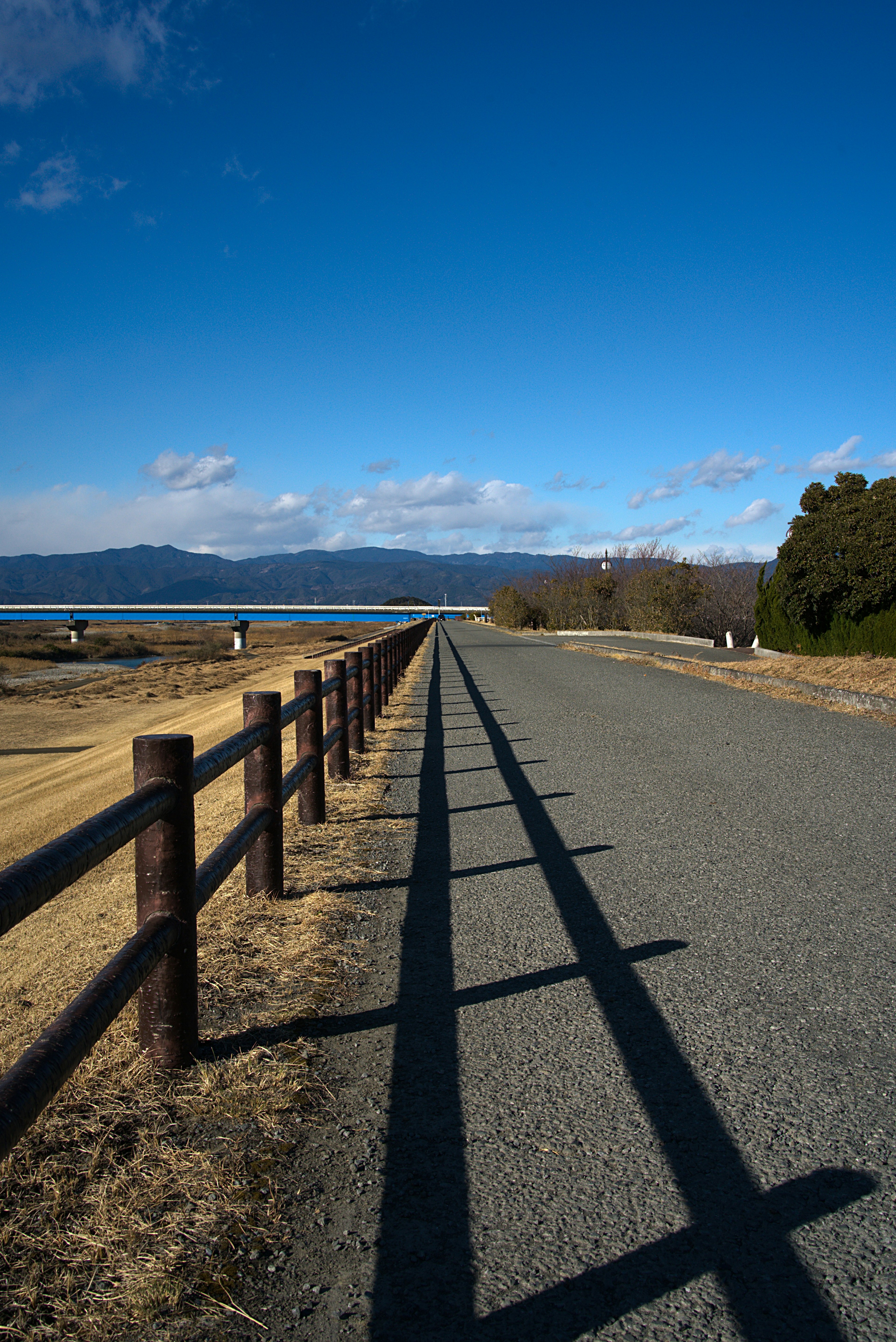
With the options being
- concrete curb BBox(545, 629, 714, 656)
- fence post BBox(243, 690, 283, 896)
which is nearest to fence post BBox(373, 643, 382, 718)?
fence post BBox(243, 690, 283, 896)

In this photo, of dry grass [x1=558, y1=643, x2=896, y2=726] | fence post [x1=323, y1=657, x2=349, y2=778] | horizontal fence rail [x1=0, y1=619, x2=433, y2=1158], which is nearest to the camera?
horizontal fence rail [x1=0, y1=619, x2=433, y2=1158]

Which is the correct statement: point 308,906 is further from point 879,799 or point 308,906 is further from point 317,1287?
point 879,799

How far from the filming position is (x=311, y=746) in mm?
5613

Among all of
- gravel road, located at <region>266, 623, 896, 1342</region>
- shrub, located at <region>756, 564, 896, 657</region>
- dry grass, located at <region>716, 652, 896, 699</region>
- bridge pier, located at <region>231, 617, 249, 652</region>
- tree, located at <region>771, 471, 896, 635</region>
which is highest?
tree, located at <region>771, 471, 896, 635</region>

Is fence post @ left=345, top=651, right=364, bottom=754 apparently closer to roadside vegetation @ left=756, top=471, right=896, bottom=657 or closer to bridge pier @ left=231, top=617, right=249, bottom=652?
roadside vegetation @ left=756, top=471, right=896, bottom=657

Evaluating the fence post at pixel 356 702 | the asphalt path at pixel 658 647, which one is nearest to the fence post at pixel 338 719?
the fence post at pixel 356 702

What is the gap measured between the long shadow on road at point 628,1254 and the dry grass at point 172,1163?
1.04ft

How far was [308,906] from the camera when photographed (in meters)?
4.38

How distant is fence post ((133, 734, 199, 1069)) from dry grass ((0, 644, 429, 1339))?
0.10 metres

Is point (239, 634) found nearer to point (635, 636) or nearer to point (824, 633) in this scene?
point (635, 636)

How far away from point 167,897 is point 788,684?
14.3 m

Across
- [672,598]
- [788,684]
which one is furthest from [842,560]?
[672,598]

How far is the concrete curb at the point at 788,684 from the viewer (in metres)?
12.0

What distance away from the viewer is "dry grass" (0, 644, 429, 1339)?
72.1 inches
